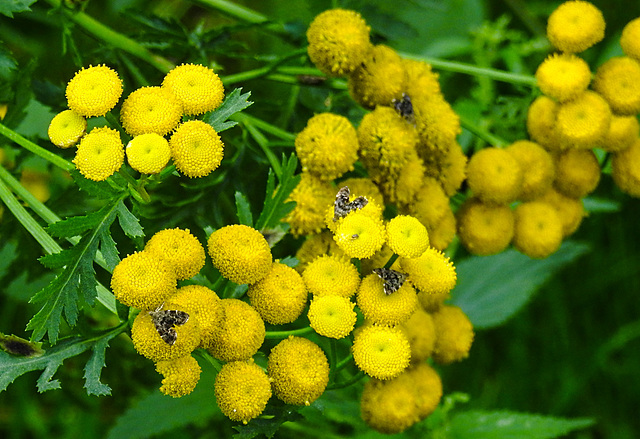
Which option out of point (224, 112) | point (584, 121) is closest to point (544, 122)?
point (584, 121)

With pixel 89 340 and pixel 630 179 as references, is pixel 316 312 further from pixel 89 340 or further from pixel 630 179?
pixel 630 179

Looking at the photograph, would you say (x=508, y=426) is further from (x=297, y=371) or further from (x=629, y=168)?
(x=297, y=371)

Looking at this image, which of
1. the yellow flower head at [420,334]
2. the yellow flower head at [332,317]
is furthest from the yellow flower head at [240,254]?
the yellow flower head at [420,334]

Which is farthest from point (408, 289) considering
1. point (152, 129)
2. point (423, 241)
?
point (152, 129)

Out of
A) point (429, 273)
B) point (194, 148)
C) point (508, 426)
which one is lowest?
point (508, 426)

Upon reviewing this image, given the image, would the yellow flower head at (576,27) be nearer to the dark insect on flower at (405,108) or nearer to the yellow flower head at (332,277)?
the dark insect on flower at (405,108)

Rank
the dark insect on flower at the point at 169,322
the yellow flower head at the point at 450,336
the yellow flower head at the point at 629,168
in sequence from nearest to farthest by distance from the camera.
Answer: the dark insect on flower at the point at 169,322 → the yellow flower head at the point at 450,336 → the yellow flower head at the point at 629,168
